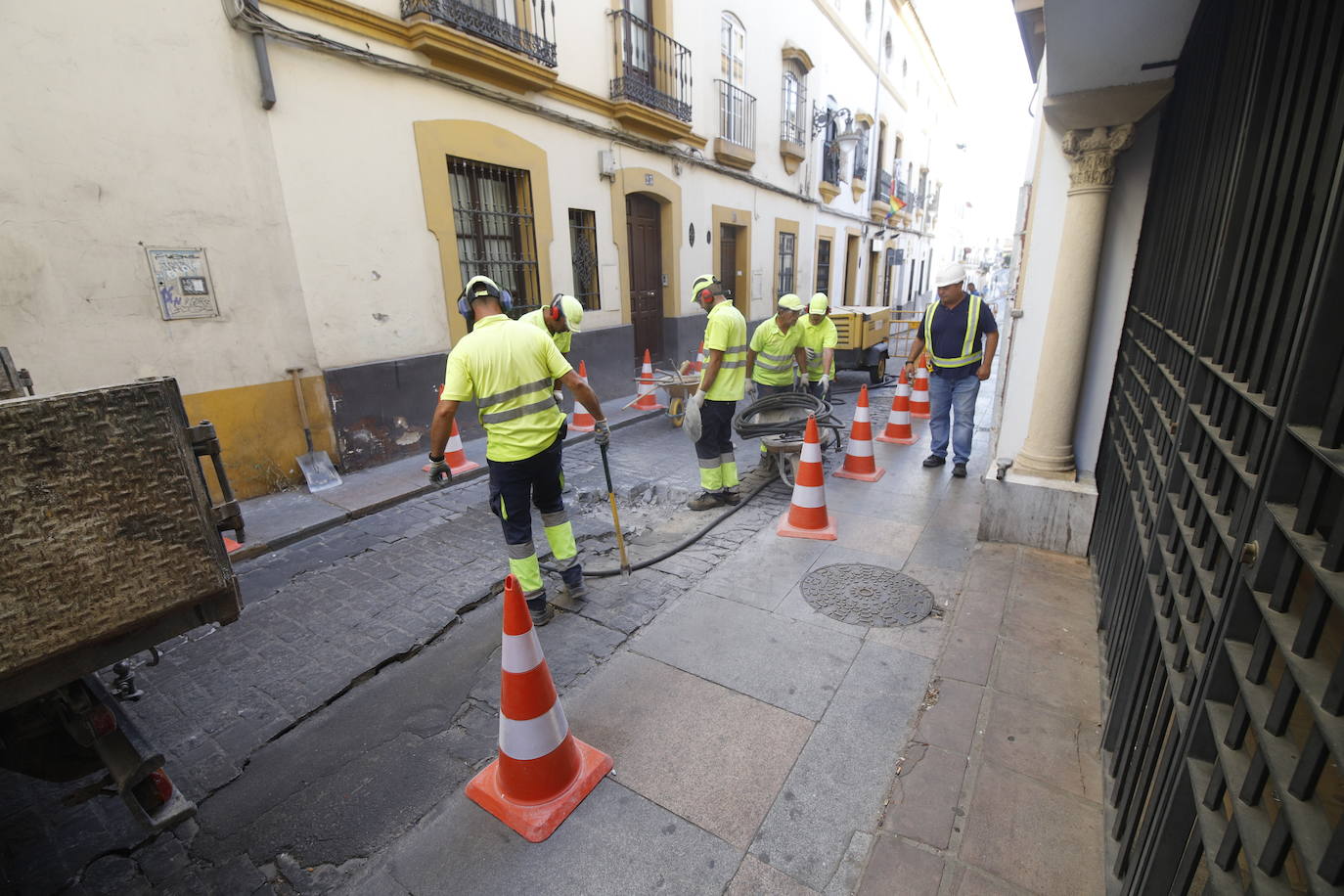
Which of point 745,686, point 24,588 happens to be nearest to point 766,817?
point 745,686

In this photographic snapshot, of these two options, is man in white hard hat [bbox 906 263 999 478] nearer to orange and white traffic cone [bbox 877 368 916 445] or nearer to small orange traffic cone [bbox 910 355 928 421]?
orange and white traffic cone [bbox 877 368 916 445]

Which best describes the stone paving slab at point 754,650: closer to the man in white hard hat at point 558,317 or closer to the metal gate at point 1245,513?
the metal gate at point 1245,513

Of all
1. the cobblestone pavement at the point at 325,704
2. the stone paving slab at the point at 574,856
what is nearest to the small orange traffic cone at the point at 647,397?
the cobblestone pavement at the point at 325,704

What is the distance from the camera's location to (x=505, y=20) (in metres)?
7.28

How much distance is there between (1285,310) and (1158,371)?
148 centimetres

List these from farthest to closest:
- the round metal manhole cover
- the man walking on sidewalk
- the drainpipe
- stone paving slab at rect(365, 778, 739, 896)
→ the drainpipe, the man walking on sidewalk, the round metal manhole cover, stone paving slab at rect(365, 778, 739, 896)

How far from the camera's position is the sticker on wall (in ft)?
16.5

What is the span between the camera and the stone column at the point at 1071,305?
365cm

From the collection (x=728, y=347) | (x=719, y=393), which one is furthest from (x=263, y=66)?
(x=719, y=393)

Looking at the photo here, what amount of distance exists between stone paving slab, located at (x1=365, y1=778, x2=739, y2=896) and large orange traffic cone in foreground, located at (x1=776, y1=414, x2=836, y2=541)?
8.92 feet

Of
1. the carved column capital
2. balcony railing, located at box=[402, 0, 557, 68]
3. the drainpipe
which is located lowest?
the carved column capital

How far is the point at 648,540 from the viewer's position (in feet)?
16.0

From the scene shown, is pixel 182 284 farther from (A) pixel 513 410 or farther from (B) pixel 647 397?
(B) pixel 647 397

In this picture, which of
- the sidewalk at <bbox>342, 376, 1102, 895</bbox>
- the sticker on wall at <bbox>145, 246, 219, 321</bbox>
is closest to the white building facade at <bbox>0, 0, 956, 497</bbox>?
the sticker on wall at <bbox>145, 246, 219, 321</bbox>
